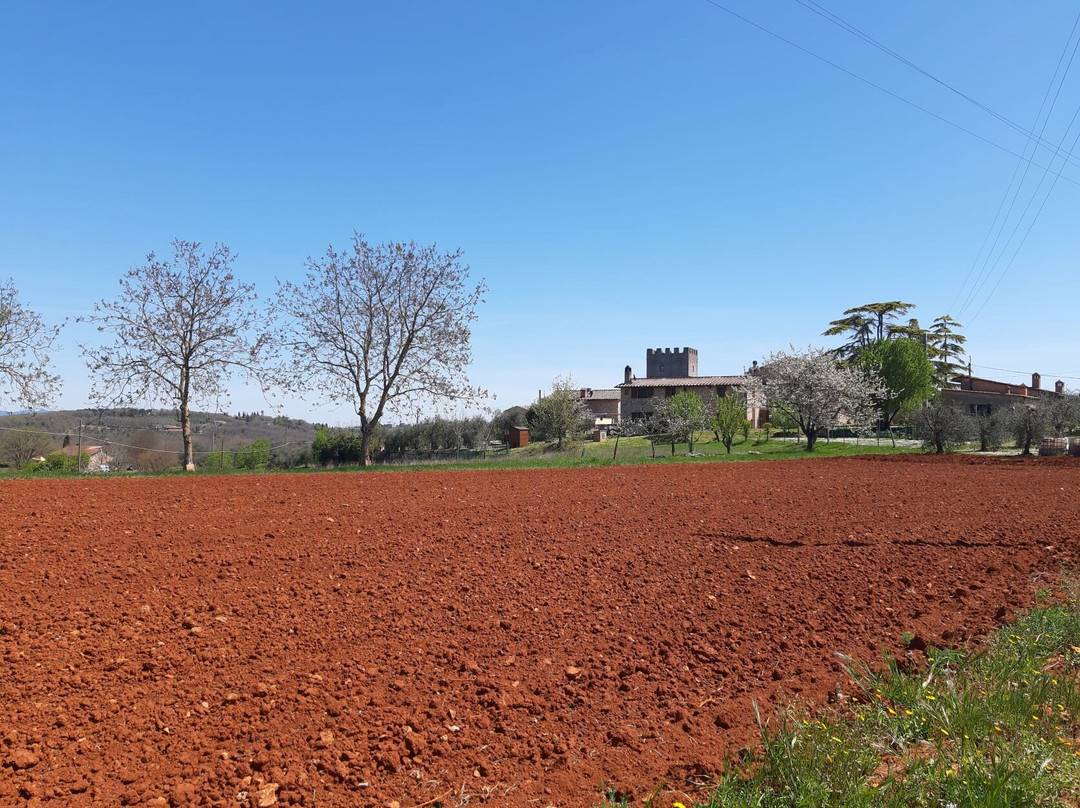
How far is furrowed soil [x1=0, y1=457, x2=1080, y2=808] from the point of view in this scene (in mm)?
3207

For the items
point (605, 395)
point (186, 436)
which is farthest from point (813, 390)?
point (605, 395)

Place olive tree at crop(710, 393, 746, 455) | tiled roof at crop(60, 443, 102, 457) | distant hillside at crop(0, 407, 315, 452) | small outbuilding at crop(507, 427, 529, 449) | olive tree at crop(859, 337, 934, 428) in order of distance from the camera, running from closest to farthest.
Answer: distant hillside at crop(0, 407, 315, 452) → tiled roof at crop(60, 443, 102, 457) → olive tree at crop(710, 393, 746, 455) → small outbuilding at crop(507, 427, 529, 449) → olive tree at crop(859, 337, 934, 428)

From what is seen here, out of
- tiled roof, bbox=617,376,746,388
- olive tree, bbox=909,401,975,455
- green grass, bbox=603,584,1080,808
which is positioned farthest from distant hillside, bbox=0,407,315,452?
tiled roof, bbox=617,376,746,388

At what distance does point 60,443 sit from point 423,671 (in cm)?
4133

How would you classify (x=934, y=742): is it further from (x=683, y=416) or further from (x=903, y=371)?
(x=903, y=371)

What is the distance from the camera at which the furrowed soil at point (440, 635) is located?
321cm

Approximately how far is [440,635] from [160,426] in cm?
4051

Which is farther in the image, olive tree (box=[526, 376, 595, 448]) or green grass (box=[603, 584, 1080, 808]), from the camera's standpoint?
olive tree (box=[526, 376, 595, 448])

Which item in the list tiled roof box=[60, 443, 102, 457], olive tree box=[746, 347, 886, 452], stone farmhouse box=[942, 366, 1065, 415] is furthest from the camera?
stone farmhouse box=[942, 366, 1065, 415]

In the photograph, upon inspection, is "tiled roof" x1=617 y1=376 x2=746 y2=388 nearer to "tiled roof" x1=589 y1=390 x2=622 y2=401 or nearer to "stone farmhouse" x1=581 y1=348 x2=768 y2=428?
"stone farmhouse" x1=581 y1=348 x2=768 y2=428

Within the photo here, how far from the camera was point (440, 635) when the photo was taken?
15.7 ft

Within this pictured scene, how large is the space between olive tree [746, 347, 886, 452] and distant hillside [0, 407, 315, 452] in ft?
85.6

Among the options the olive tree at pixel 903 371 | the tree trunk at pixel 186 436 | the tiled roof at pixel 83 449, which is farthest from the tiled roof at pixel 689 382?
the tree trunk at pixel 186 436

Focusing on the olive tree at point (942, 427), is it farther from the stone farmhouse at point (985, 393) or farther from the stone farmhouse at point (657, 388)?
the stone farmhouse at point (985, 393)
